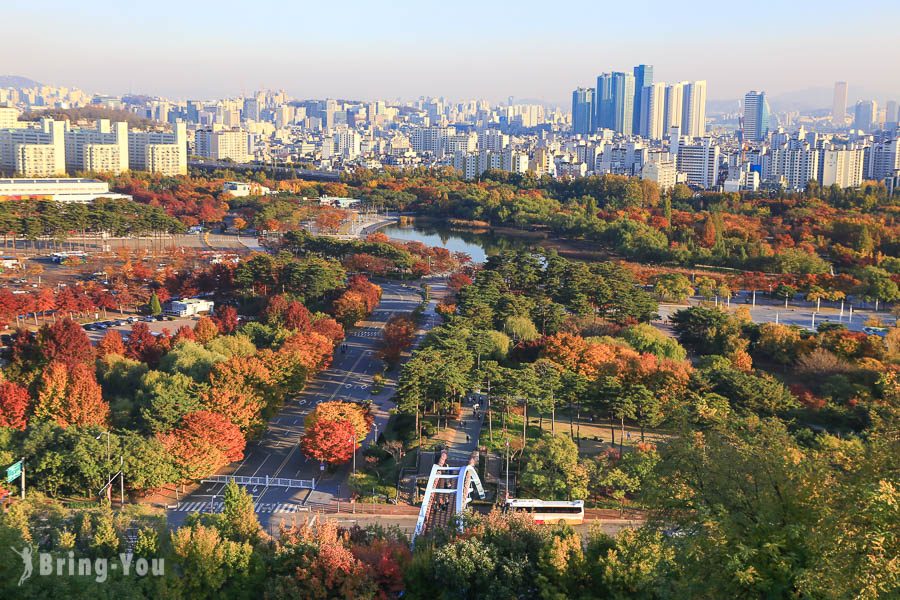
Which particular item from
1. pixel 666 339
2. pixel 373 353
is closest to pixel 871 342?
pixel 666 339

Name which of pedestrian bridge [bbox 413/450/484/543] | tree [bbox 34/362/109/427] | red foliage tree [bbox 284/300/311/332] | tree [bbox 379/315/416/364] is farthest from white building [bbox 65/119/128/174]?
pedestrian bridge [bbox 413/450/484/543]

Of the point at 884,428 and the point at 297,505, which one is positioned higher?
the point at 884,428

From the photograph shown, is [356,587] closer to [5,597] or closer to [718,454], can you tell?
[5,597]

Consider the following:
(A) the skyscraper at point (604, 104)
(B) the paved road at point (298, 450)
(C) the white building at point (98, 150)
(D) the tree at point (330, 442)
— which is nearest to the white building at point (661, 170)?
(C) the white building at point (98, 150)

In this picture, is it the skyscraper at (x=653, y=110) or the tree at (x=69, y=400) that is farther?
the skyscraper at (x=653, y=110)

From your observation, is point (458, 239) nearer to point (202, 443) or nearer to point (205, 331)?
point (205, 331)

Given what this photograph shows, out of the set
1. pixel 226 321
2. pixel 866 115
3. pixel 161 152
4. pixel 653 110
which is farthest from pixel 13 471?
pixel 866 115

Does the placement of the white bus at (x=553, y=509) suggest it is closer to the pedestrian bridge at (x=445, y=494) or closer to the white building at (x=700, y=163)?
the pedestrian bridge at (x=445, y=494)
